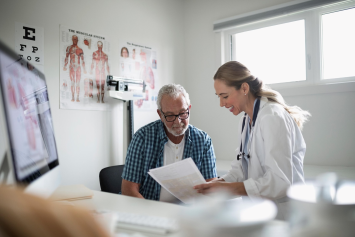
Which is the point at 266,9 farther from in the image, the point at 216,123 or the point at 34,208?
the point at 34,208

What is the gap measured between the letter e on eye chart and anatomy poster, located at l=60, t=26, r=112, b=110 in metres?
0.18

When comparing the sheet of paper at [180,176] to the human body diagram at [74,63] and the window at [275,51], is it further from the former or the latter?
the window at [275,51]

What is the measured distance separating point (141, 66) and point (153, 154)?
175 centimetres

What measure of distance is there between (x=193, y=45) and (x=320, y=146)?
1940mm

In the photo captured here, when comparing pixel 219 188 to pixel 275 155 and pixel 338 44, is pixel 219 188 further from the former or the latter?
pixel 338 44

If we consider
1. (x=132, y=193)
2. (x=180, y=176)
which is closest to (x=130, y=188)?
(x=132, y=193)

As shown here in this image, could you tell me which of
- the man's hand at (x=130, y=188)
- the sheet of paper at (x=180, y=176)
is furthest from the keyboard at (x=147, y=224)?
the man's hand at (x=130, y=188)

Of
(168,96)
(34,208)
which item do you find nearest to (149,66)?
(168,96)

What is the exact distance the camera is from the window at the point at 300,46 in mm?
2762

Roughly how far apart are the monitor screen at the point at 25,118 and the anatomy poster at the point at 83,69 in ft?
5.46

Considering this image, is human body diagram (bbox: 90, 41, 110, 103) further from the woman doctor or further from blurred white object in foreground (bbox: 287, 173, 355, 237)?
blurred white object in foreground (bbox: 287, 173, 355, 237)

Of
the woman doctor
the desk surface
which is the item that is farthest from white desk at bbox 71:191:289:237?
the woman doctor

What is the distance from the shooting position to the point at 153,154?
167 cm

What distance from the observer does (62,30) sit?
2.50 metres
